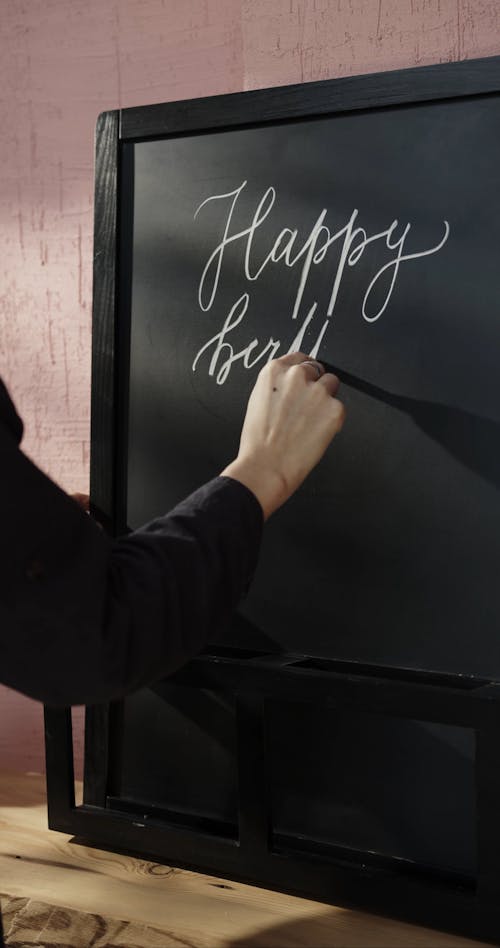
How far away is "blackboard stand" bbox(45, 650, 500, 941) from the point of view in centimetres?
116

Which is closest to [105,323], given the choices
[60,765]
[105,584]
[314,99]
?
[314,99]

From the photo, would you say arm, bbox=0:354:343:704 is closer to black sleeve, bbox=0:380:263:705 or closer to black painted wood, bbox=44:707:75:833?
black sleeve, bbox=0:380:263:705

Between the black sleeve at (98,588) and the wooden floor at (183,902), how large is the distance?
637 mm

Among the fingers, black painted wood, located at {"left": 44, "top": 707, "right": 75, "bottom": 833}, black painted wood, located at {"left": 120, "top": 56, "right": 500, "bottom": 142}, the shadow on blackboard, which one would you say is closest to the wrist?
the fingers

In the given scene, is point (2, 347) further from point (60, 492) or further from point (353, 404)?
point (60, 492)

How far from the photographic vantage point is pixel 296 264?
135cm

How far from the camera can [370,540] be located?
4.24 ft

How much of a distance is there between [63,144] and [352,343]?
34.1 inches

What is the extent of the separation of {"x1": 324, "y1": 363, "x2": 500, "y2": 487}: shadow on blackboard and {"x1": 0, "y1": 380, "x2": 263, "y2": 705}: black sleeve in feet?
1.59

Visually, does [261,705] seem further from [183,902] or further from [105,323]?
[105,323]

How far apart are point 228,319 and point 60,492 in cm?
70

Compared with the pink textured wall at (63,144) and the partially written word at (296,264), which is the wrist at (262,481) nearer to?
the partially written word at (296,264)

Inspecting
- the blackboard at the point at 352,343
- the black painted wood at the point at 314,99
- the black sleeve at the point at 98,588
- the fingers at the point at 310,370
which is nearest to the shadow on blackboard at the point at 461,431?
the blackboard at the point at 352,343

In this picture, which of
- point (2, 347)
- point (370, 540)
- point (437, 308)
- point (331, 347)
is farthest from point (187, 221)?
point (2, 347)
